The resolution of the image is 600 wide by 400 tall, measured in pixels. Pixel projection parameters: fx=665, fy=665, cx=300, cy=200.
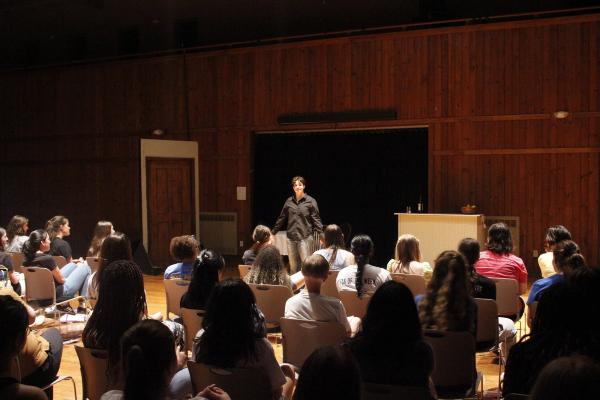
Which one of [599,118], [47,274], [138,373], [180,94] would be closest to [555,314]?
[138,373]

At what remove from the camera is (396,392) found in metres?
2.64

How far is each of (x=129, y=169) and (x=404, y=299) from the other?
1240 cm

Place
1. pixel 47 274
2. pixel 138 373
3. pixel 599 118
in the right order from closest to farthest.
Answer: pixel 138 373 → pixel 47 274 → pixel 599 118

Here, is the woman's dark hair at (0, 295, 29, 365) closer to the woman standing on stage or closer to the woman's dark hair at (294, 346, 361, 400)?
the woman's dark hair at (294, 346, 361, 400)

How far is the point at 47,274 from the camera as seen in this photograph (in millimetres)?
6484

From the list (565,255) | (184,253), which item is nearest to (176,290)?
(184,253)

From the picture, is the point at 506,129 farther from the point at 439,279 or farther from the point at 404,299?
the point at 404,299

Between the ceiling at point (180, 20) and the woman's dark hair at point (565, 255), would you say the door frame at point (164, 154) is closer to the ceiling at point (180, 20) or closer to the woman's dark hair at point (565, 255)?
the ceiling at point (180, 20)

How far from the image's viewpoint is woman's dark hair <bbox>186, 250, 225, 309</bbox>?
4652mm

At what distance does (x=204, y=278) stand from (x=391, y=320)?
2.12m

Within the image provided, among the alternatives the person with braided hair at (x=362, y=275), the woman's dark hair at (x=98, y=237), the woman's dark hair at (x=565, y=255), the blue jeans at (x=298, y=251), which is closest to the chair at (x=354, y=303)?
the person with braided hair at (x=362, y=275)

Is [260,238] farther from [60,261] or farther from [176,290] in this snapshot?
[60,261]

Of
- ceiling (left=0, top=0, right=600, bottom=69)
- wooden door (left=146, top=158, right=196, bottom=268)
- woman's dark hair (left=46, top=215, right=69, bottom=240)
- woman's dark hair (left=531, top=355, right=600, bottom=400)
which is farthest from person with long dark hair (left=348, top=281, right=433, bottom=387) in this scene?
ceiling (left=0, top=0, right=600, bottom=69)

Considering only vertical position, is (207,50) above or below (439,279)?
above
